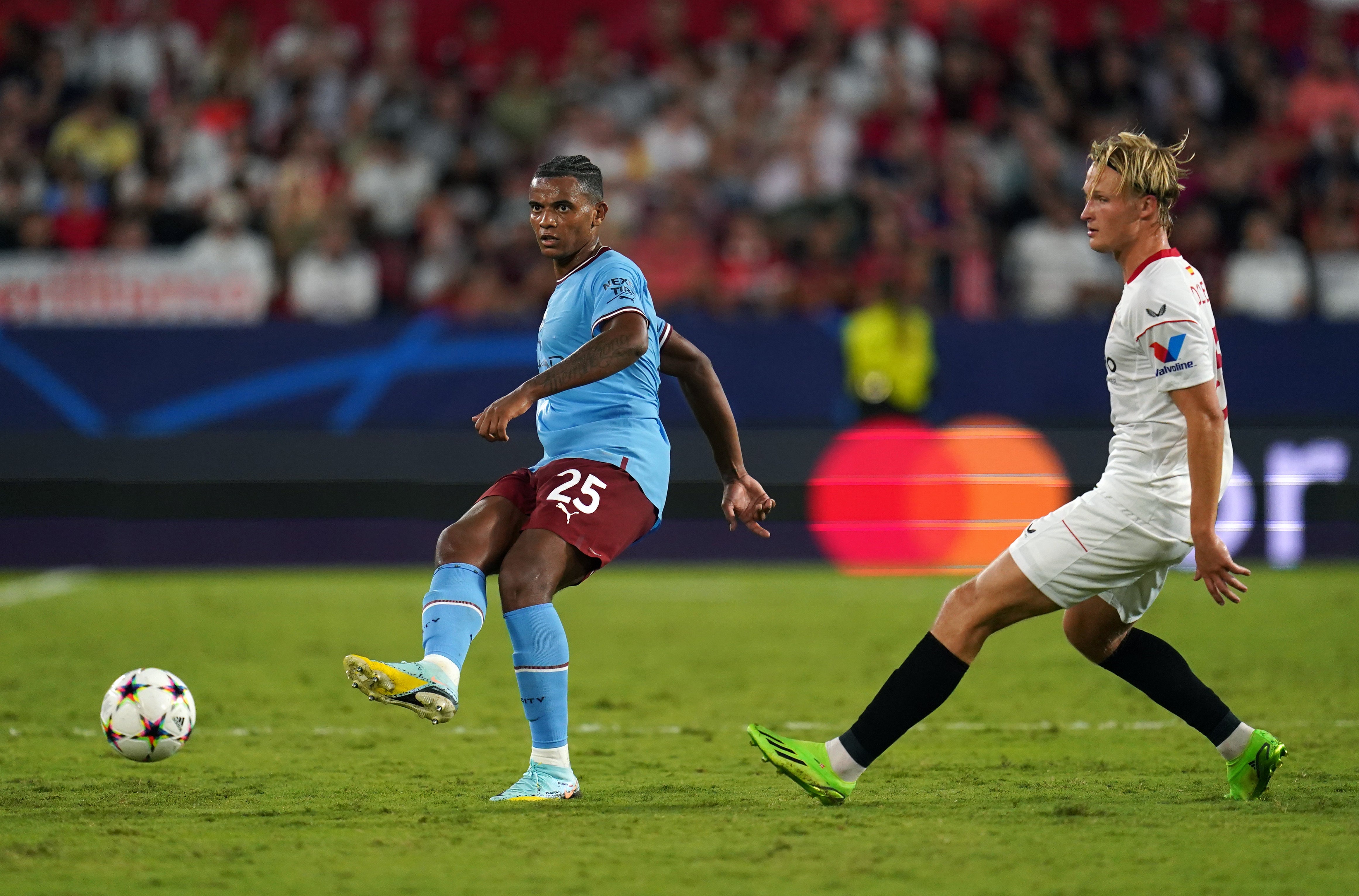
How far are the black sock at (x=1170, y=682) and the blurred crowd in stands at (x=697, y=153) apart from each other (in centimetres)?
719

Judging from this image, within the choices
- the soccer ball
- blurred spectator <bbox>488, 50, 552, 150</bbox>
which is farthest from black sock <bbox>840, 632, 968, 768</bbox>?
blurred spectator <bbox>488, 50, 552, 150</bbox>

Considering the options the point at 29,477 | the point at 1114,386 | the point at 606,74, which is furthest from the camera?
the point at 606,74

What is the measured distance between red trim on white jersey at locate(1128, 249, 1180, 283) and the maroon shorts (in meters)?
1.67

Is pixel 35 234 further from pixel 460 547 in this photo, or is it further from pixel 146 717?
pixel 460 547

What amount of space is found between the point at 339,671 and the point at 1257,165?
379 inches

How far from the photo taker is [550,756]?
5277 mm

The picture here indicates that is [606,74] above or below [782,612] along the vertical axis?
above

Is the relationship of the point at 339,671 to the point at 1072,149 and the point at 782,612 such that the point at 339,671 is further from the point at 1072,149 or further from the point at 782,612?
the point at 1072,149

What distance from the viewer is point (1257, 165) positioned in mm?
14375

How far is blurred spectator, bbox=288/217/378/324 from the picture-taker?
13.1m

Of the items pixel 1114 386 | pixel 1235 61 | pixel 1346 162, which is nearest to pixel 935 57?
pixel 1235 61

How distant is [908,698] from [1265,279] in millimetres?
8918

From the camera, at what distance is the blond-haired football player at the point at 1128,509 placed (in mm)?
4766

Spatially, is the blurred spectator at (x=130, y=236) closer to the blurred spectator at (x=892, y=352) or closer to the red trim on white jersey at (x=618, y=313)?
the blurred spectator at (x=892, y=352)
